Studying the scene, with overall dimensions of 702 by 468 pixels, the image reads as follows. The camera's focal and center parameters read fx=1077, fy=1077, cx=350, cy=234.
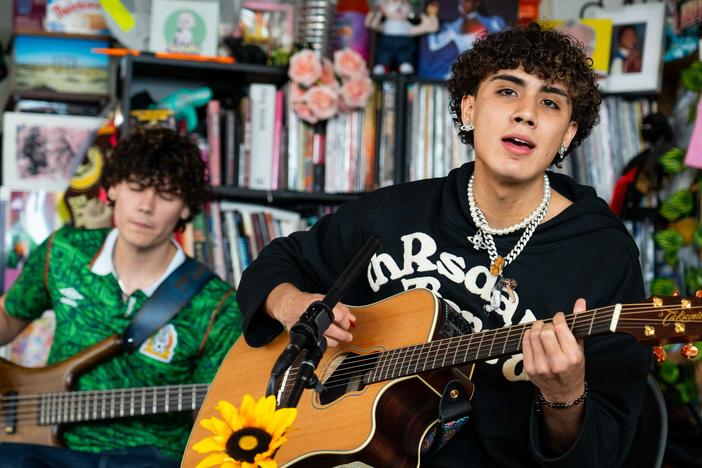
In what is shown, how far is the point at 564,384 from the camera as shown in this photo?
1.64 m

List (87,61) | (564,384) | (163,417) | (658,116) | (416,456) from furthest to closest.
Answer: (87,61) < (658,116) < (163,417) < (416,456) < (564,384)

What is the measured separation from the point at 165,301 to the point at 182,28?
111cm

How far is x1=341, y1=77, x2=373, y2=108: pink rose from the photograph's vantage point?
3455 millimetres

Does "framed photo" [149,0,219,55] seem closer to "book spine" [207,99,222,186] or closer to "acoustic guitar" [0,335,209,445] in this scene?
"book spine" [207,99,222,186]

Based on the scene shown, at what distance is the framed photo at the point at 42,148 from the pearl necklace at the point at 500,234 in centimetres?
206

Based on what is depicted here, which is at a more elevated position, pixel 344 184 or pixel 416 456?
pixel 344 184

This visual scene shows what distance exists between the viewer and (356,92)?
11.3ft

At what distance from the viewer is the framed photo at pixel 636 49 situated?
3.49m

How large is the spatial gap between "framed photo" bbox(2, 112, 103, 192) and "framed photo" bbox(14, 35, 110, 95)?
18 cm

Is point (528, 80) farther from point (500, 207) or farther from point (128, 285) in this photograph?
point (128, 285)

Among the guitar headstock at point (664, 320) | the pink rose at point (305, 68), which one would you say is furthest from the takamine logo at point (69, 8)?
the guitar headstock at point (664, 320)

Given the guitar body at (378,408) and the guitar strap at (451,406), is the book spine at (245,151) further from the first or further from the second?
the guitar strap at (451,406)

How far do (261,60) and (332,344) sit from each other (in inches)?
70.3

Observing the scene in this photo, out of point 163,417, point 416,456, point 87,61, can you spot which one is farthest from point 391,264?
point 87,61
